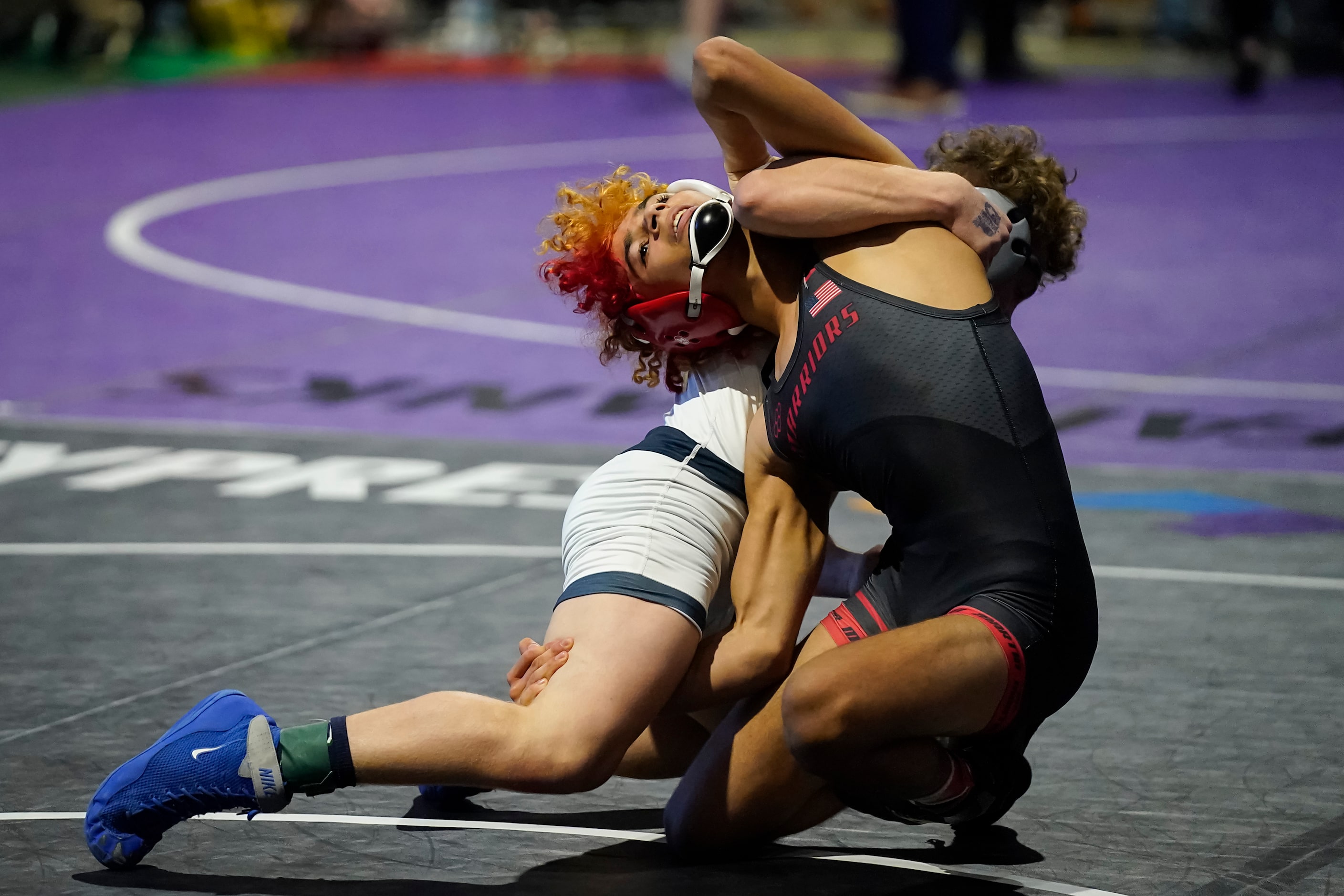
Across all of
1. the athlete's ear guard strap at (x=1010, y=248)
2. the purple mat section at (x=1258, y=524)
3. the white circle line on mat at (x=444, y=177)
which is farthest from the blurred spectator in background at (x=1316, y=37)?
the athlete's ear guard strap at (x=1010, y=248)

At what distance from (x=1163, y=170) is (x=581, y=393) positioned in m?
6.23

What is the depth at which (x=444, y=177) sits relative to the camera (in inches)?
473

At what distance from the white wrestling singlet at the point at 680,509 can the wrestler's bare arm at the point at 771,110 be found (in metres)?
0.43

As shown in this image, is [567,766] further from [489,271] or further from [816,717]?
[489,271]

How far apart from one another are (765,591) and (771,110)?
81 centimetres

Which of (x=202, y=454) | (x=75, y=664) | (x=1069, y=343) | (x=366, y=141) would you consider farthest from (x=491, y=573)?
(x=366, y=141)

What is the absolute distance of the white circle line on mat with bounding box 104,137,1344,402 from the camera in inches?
278

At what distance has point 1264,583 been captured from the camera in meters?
4.75

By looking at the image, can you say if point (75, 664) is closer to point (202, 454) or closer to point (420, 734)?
point (420, 734)

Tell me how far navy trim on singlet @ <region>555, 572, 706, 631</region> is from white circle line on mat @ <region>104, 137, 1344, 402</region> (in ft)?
5.17

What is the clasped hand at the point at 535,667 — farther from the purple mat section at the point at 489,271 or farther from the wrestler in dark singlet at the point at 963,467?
the purple mat section at the point at 489,271

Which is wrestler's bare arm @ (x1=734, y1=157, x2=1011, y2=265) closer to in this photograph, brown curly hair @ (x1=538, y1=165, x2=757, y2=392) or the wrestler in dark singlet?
the wrestler in dark singlet

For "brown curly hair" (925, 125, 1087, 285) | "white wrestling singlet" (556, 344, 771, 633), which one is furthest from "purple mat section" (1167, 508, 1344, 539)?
"white wrestling singlet" (556, 344, 771, 633)

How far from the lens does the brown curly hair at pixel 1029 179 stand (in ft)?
10.8
